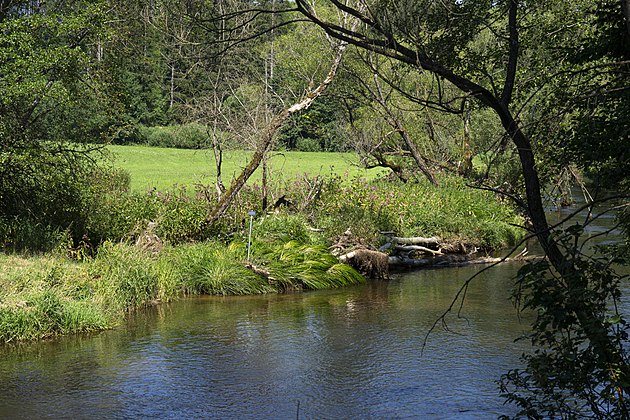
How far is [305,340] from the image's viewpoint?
469 inches

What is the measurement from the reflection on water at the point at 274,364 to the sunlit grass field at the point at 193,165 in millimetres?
15464

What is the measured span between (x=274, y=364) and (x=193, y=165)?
29983 mm

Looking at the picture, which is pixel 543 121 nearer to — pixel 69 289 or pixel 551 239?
pixel 551 239

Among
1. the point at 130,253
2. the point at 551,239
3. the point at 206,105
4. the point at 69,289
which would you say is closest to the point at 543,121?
the point at 551,239

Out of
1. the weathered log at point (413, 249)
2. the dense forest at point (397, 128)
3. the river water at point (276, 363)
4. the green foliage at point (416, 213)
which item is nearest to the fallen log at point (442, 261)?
the weathered log at point (413, 249)

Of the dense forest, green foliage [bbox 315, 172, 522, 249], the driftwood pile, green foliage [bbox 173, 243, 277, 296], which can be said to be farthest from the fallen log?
green foliage [bbox 173, 243, 277, 296]

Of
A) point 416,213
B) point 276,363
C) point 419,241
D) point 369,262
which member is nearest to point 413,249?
point 419,241

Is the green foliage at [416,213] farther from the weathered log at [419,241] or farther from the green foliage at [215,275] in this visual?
the green foliage at [215,275]

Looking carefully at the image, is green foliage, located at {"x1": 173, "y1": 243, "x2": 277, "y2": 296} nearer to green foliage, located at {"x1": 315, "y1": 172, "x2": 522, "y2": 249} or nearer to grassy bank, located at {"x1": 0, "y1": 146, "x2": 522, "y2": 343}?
grassy bank, located at {"x1": 0, "y1": 146, "x2": 522, "y2": 343}

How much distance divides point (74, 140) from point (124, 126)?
1706 mm

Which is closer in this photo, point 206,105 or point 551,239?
point 551,239

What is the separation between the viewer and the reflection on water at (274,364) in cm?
876

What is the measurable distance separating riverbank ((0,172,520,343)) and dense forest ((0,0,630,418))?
0.37ft

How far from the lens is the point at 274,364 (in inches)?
415
